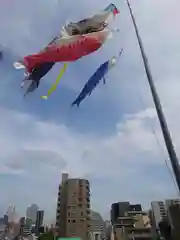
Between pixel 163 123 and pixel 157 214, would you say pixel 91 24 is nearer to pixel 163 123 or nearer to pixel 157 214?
pixel 163 123

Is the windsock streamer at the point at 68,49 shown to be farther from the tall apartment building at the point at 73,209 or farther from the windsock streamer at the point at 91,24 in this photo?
the tall apartment building at the point at 73,209

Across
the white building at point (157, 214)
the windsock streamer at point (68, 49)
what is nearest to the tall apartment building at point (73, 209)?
→ the white building at point (157, 214)

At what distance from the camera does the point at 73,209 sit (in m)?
84.1

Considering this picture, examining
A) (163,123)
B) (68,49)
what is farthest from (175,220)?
(68,49)

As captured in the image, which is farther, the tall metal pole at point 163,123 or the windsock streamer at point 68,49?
the windsock streamer at point 68,49

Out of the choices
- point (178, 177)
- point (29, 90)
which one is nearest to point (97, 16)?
point (29, 90)

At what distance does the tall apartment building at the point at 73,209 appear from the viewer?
3140 inches

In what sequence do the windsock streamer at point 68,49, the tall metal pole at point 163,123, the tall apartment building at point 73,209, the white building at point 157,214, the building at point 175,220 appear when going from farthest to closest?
the tall apartment building at point 73,209 < the windsock streamer at point 68,49 < the white building at point 157,214 < the building at point 175,220 < the tall metal pole at point 163,123

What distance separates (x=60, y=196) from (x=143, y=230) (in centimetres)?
2943

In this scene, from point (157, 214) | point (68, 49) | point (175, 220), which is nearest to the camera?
point (175, 220)

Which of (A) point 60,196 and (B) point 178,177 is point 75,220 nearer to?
(A) point 60,196

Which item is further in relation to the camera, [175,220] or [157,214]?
[157,214]

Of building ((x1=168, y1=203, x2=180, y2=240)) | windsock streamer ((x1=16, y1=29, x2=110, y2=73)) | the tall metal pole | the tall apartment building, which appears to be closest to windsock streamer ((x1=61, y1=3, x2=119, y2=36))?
windsock streamer ((x1=16, y1=29, x2=110, y2=73))

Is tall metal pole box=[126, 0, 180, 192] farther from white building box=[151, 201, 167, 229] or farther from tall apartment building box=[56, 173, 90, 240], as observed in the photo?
tall apartment building box=[56, 173, 90, 240]
